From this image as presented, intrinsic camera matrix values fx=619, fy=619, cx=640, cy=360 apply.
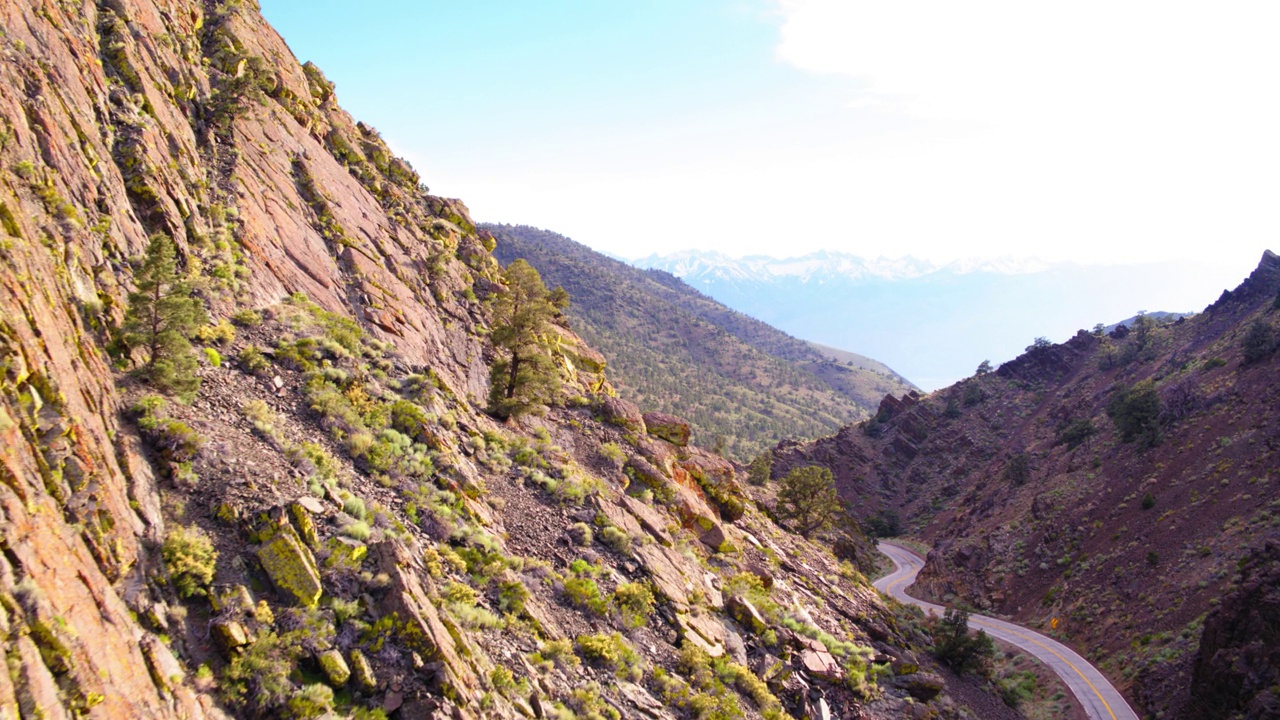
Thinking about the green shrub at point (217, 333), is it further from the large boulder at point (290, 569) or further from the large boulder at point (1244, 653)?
the large boulder at point (1244, 653)

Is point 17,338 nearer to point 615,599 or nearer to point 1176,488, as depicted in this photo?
point 615,599

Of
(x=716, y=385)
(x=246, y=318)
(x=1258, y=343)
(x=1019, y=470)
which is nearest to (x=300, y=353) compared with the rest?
(x=246, y=318)

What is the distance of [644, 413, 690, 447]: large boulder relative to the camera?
34.8 m

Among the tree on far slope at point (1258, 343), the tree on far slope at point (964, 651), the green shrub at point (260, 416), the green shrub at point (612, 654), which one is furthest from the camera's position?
the tree on far slope at point (1258, 343)

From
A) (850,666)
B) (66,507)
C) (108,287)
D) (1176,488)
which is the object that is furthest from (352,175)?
(1176,488)

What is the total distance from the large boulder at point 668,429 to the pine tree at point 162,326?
2344cm

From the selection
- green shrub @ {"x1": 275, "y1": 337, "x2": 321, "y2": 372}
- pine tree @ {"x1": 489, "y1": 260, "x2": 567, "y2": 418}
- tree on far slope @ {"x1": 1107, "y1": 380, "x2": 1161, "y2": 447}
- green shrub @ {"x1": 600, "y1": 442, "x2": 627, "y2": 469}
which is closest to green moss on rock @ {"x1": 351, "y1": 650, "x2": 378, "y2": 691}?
green shrub @ {"x1": 275, "y1": 337, "x2": 321, "y2": 372}

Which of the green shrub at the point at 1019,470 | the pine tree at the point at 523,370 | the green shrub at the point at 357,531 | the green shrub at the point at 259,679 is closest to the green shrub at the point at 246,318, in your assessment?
the green shrub at the point at 357,531

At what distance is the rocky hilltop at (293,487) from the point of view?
30.3 feet

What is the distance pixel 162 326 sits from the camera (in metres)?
14.4

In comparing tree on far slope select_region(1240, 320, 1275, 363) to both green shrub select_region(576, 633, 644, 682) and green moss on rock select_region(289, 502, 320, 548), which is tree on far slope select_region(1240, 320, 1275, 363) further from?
green moss on rock select_region(289, 502, 320, 548)

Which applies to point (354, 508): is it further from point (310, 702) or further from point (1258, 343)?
point (1258, 343)

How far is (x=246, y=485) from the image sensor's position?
1226 cm

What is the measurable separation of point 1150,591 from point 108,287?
51.6 metres
